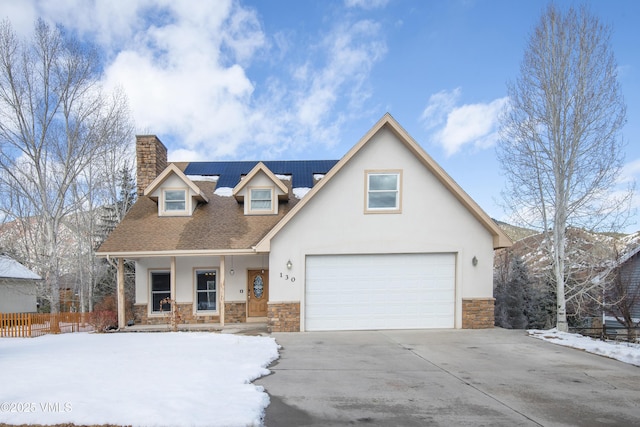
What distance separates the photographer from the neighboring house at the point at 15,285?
20.2 metres

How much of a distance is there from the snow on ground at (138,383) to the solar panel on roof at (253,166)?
8636 mm

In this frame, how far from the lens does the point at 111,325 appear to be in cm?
1282

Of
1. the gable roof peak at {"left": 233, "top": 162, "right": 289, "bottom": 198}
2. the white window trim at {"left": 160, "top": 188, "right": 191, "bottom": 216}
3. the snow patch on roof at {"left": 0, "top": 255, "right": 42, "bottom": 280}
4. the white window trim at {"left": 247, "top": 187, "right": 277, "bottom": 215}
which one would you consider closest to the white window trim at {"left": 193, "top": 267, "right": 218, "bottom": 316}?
the white window trim at {"left": 160, "top": 188, "right": 191, "bottom": 216}

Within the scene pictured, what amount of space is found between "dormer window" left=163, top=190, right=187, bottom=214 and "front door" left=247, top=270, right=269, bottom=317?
3804 mm

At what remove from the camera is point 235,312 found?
13.2 meters

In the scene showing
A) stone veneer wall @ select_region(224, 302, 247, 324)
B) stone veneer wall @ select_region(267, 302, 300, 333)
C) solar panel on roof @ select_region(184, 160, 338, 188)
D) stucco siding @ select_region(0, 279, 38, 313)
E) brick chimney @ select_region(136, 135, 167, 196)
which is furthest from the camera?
stucco siding @ select_region(0, 279, 38, 313)

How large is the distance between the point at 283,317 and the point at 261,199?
4984 millimetres

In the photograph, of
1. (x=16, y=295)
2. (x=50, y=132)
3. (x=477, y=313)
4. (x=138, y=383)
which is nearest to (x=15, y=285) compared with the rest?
(x=16, y=295)

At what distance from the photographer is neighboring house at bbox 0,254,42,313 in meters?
20.2

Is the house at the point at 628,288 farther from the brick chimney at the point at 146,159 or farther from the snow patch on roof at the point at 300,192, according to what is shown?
the brick chimney at the point at 146,159

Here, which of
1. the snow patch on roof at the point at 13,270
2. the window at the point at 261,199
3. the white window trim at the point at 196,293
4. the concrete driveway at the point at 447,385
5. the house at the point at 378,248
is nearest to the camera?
the concrete driveway at the point at 447,385

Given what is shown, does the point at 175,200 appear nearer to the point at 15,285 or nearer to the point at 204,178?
the point at 204,178

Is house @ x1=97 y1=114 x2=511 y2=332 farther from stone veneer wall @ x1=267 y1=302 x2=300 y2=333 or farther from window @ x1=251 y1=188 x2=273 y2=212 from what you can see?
window @ x1=251 y1=188 x2=273 y2=212

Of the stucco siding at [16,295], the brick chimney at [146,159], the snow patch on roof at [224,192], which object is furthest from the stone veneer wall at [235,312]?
the stucco siding at [16,295]
